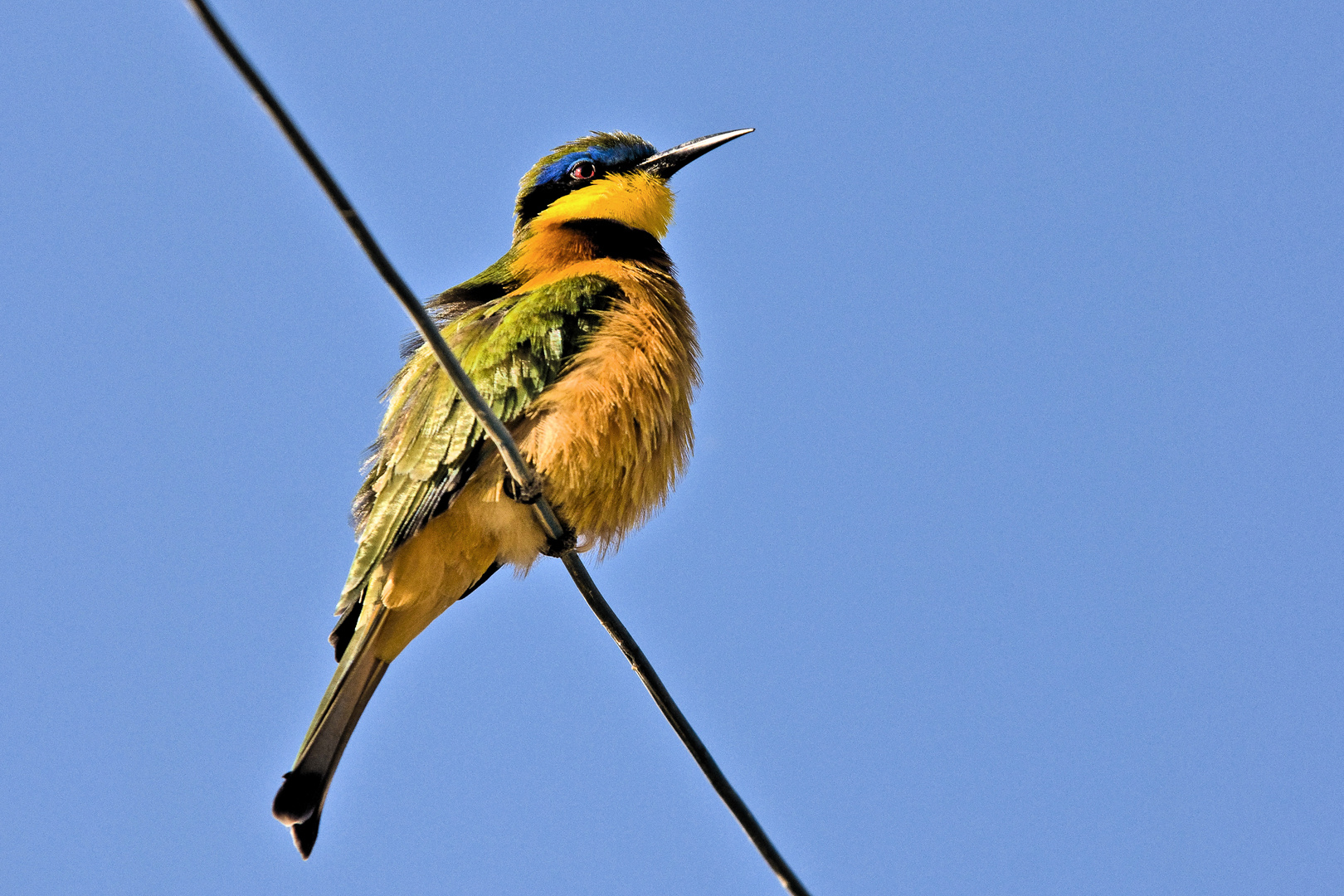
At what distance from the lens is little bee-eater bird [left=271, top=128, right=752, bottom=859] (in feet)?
12.3

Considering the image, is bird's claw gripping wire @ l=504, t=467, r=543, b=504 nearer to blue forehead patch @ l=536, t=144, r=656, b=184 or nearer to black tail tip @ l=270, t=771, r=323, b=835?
black tail tip @ l=270, t=771, r=323, b=835

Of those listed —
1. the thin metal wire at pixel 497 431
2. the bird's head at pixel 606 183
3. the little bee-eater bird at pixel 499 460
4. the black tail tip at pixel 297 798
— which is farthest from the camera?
the bird's head at pixel 606 183

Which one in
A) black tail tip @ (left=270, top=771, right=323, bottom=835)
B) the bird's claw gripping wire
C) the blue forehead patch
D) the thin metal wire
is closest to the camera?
the thin metal wire

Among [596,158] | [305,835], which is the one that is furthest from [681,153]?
[305,835]

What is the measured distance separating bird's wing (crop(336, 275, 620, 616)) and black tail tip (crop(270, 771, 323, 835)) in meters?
0.51

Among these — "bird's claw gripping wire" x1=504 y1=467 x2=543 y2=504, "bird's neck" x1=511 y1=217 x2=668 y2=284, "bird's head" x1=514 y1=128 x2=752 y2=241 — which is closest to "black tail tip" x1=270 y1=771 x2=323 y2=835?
"bird's claw gripping wire" x1=504 y1=467 x2=543 y2=504

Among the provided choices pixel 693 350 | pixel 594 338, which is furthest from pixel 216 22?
pixel 693 350

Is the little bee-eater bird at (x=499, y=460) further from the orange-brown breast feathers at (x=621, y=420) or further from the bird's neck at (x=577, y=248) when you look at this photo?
the bird's neck at (x=577, y=248)

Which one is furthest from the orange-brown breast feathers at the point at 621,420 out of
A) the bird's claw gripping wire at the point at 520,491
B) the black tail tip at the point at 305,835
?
the black tail tip at the point at 305,835

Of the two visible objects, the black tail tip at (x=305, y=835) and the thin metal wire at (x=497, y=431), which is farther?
the black tail tip at (x=305, y=835)

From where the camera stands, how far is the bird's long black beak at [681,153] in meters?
5.15

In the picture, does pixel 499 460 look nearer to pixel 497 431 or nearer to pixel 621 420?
pixel 621 420

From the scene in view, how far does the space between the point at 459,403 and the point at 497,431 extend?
1287 millimetres

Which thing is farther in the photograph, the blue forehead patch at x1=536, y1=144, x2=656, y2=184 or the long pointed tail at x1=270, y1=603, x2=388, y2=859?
the blue forehead patch at x1=536, y1=144, x2=656, y2=184
